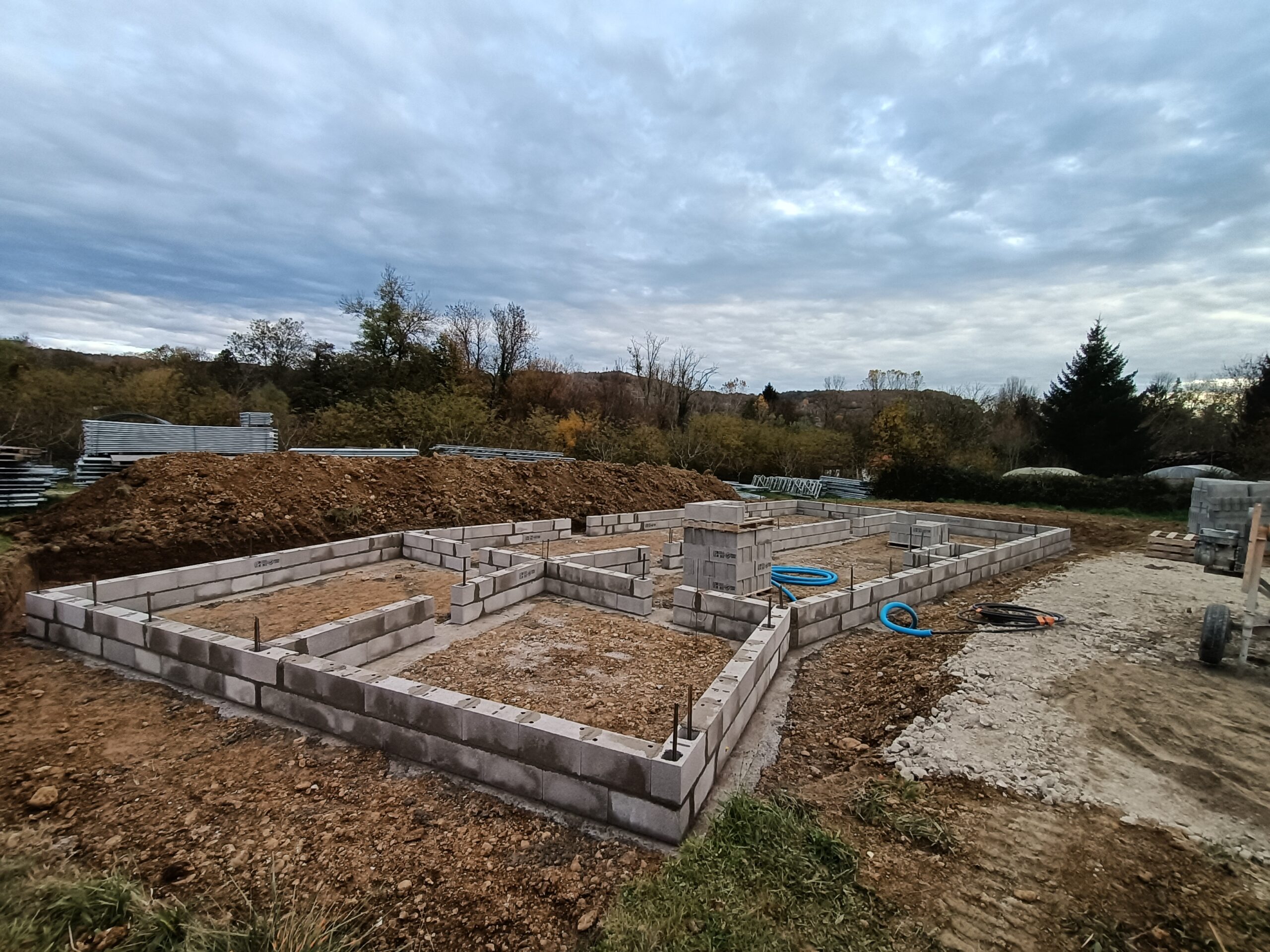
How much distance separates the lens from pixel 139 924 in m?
2.40

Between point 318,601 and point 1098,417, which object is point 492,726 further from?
point 1098,417

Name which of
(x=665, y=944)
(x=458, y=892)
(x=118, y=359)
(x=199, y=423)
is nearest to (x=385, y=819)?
(x=458, y=892)

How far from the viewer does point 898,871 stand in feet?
9.13

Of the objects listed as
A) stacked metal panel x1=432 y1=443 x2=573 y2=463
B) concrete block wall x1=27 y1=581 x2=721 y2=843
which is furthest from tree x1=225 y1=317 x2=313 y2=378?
concrete block wall x1=27 y1=581 x2=721 y2=843

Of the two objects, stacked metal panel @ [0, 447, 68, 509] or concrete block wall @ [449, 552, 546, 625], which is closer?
concrete block wall @ [449, 552, 546, 625]

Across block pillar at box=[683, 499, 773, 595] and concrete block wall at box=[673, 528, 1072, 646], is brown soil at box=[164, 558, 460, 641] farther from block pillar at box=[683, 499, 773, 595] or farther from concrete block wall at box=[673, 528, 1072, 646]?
block pillar at box=[683, 499, 773, 595]

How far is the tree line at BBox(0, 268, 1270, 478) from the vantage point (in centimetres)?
1916

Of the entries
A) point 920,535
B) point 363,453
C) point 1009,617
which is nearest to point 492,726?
point 1009,617

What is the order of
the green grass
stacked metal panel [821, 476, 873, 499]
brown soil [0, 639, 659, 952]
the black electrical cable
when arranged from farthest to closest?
1. stacked metal panel [821, 476, 873, 499]
2. the black electrical cable
3. brown soil [0, 639, 659, 952]
4. the green grass

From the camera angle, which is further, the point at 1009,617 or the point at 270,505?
the point at 270,505

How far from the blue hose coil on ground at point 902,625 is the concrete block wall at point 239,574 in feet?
23.6

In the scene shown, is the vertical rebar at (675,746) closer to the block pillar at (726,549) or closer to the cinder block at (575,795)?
the cinder block at (575,795)

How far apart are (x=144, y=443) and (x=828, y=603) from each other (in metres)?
13.0

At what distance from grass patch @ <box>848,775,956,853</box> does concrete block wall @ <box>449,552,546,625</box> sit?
4182 millimetres
